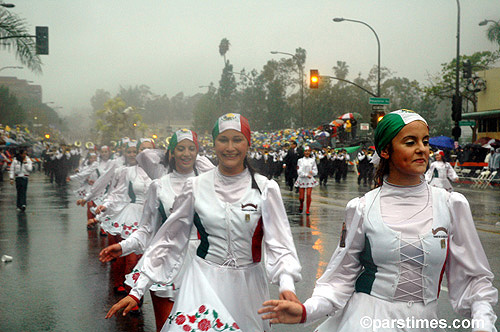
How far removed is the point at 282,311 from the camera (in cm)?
299

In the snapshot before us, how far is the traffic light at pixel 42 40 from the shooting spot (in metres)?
23.8

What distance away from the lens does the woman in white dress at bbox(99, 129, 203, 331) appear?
5.05 meters

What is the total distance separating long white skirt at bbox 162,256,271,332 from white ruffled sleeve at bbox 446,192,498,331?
1286 mm

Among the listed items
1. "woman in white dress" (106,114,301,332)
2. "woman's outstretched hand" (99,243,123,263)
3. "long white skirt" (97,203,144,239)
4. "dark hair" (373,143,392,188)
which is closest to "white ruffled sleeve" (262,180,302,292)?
"woman in white dress" (106,114,301,332)

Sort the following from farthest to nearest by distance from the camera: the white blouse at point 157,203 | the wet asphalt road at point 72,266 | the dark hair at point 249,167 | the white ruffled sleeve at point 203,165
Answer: the wet asphalt road at point 72,266
the white ruffled sleeve at point 203,165
the white blouse at point 157,203
the dark hair at point 249,167

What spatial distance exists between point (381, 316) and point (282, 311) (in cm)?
49

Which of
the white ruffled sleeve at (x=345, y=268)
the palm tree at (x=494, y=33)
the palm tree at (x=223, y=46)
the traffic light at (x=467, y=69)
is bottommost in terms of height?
the white ruffled sleeve at (x=345, y=268)

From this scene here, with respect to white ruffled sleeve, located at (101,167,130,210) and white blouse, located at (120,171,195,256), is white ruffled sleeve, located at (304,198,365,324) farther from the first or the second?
white ruffled sleeve, located at (101,167,130,210)

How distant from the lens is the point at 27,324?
6.67 meters

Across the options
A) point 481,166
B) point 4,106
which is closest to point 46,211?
point 481,166

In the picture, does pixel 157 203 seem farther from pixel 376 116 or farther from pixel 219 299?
pixel 376 116

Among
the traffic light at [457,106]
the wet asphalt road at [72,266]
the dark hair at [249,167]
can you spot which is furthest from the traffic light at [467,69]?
the dark hair at [249,167]

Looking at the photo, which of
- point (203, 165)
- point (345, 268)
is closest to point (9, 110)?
point (203, 165)

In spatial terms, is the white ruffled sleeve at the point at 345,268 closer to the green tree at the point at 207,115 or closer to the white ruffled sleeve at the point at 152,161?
the white ruffled sleeve at the point at 152,161
